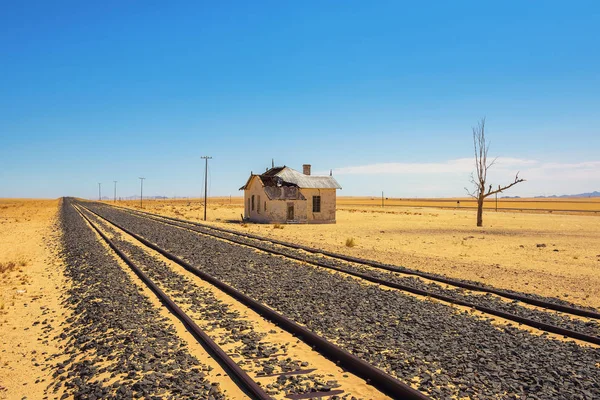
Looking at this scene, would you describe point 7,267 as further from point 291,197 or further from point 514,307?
point 291,197

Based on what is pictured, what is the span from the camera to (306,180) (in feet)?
133

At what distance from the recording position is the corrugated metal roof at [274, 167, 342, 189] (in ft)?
130

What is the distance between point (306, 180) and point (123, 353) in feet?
111

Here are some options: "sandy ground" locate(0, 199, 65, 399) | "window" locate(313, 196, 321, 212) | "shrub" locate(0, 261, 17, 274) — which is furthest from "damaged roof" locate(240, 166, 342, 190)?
"shrub" locate(0, 261, 17, 274)

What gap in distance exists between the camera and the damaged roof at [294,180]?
39.3 metres

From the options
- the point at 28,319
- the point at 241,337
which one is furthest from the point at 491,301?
the point at 28,319

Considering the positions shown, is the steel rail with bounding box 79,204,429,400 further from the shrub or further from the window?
the window

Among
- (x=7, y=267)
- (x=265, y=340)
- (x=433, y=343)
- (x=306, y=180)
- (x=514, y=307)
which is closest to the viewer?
(x=433, y=343)

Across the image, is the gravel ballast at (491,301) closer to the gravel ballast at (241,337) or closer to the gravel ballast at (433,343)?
the gravel ballast at (433,343)

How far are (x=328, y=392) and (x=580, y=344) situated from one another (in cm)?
482

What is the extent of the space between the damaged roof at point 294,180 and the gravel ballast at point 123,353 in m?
28.0

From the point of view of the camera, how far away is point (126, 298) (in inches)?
416

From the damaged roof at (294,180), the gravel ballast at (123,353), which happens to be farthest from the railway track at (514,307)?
the damaged roof at (294,180)

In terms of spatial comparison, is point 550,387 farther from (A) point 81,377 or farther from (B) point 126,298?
(B) point 126,298
